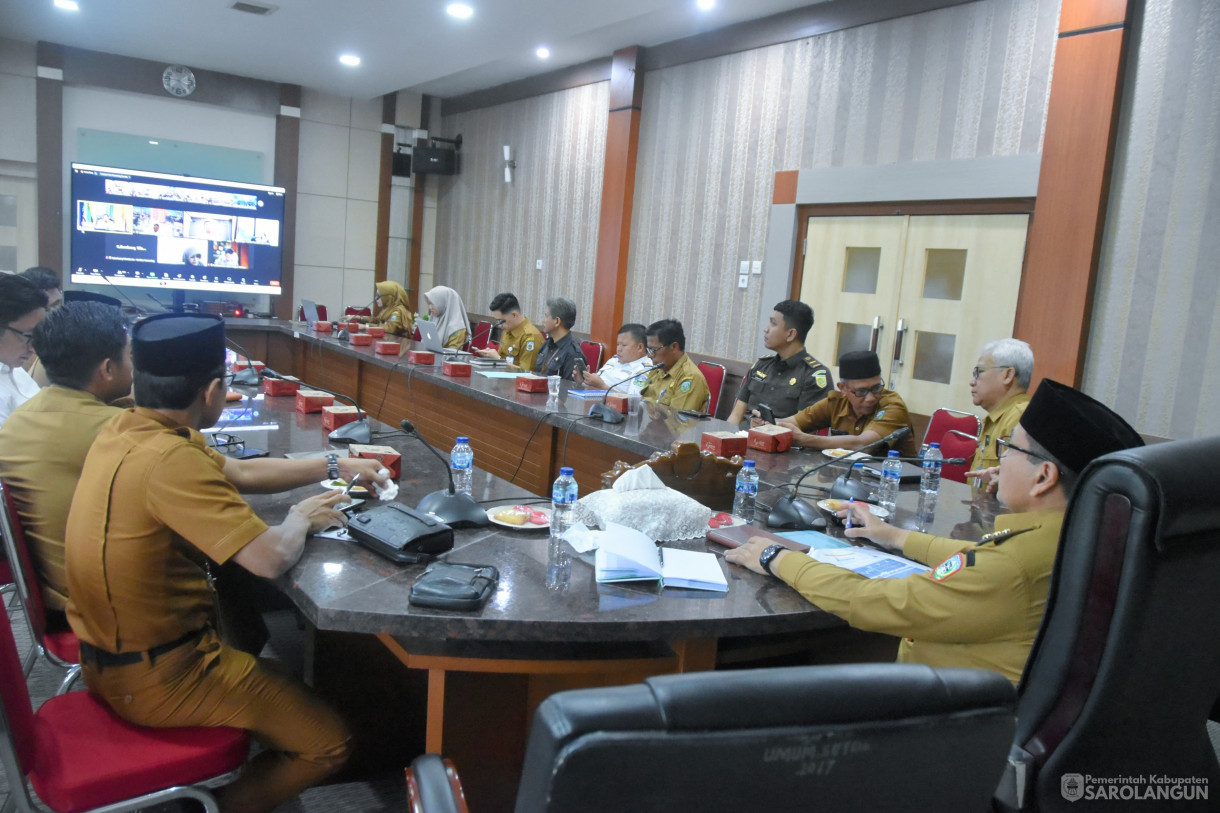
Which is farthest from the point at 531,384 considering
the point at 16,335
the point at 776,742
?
the point at 776,742

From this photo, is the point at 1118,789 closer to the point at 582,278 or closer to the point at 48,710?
the point at 48,710

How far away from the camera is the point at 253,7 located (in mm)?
5590

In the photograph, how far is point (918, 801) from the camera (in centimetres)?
60

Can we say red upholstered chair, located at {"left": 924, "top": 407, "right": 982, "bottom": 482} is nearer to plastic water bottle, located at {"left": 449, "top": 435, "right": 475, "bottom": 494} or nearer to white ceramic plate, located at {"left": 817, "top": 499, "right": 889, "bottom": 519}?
white ceramic plate, located at {"left": 817, "top": 499, "right": 889, "bottom": 519}

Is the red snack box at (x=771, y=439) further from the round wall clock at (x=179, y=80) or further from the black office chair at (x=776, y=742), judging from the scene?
the round wall clock at (x=179, y=80)

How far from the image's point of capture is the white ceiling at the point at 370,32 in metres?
5.26

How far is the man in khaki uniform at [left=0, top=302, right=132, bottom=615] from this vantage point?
177 cm

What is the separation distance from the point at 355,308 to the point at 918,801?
28.7ft

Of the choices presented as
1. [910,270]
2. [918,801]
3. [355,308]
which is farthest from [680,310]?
[918,801]

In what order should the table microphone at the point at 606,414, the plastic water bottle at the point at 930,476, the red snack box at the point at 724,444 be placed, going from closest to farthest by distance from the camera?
the plastic water bottle at the point at 930,476, the red snack box at the point at 724,444, the table microphone at the point at 606,414

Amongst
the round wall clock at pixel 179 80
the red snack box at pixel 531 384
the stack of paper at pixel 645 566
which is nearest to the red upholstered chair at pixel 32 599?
the stack of paper at pixel 645 566

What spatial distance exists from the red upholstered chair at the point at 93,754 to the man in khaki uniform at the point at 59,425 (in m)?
0.43

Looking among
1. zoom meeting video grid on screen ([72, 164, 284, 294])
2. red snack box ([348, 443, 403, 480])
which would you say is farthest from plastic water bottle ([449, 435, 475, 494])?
zoom meeting video grid on screen ([72, 164, 284, 294])

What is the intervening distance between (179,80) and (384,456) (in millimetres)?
7281
